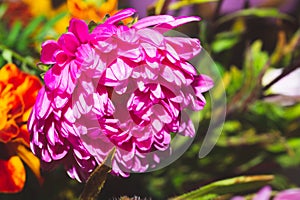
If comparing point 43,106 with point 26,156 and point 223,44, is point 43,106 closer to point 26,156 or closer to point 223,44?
point 26,156

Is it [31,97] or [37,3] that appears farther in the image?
[37,3]

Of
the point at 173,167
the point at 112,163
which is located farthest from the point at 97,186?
the point at 173,167

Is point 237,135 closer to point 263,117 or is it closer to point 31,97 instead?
point 263,117

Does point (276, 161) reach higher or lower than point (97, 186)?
lower

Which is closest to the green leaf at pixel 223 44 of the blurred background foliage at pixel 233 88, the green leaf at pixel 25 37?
the blurred background foliage at pixel 233 88

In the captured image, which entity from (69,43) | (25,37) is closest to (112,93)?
(69,43)

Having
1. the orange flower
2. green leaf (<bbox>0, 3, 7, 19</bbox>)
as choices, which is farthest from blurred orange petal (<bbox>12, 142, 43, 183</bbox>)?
green leaf (<bbox>0, 3, 7, 19</bbox>)
